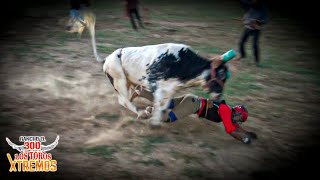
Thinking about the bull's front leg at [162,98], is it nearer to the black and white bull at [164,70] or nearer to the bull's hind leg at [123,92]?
the black and white bull at [164,70]

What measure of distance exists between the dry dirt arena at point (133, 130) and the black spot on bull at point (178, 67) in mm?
930

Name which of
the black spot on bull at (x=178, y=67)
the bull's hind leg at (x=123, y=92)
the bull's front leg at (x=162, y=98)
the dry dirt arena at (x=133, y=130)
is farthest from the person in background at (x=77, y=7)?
the bull's front leg at (x=162, y=98)

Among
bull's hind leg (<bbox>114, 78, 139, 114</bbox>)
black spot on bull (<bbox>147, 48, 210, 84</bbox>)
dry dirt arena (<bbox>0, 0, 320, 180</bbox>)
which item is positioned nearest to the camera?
dry dirt arena (<bbox>0, 0, 320, 180</bbox>)

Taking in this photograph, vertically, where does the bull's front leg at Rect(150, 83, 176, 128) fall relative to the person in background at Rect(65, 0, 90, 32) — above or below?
below

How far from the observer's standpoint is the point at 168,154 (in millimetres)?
4496

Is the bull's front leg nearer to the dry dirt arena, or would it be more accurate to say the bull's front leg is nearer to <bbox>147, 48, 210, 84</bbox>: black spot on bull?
<bbox>147, 48, 210, 84</bbox>: black spot on bull

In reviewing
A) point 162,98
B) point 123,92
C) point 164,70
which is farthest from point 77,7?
point 162,98

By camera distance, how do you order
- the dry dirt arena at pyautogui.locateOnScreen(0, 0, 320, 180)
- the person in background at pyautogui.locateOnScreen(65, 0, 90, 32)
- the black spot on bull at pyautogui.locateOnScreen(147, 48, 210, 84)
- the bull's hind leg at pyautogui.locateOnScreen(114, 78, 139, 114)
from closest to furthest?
the dry dirt arena at pyautogui.locateOnScreen(0, 0, 320, 180) → the black spot on bull at pyautogui.locateOnScreen(147, 48, 210, 84) → the bull's hind leg at pyautogui.locateOnScreen(114, 78, 139, 114) → the person in background at pyautogui.locateOnScreen(65, 0, 90, 32)

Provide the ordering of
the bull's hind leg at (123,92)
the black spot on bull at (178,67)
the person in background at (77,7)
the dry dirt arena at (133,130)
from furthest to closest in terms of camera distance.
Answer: the person in background at (77,7) → the bull's hind leg at (123,92) → the black spot on bull at (178,67) → the dry dirt arena at (133,130)

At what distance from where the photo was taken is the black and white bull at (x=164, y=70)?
4902mm

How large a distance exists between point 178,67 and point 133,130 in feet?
4.17

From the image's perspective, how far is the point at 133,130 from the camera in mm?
5121

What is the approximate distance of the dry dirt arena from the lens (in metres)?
4.19

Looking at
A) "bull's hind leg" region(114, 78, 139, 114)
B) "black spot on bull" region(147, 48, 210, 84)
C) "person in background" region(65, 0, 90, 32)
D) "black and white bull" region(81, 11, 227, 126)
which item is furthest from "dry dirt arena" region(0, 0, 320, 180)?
"person in background" region(65, 0, 90, 32)
